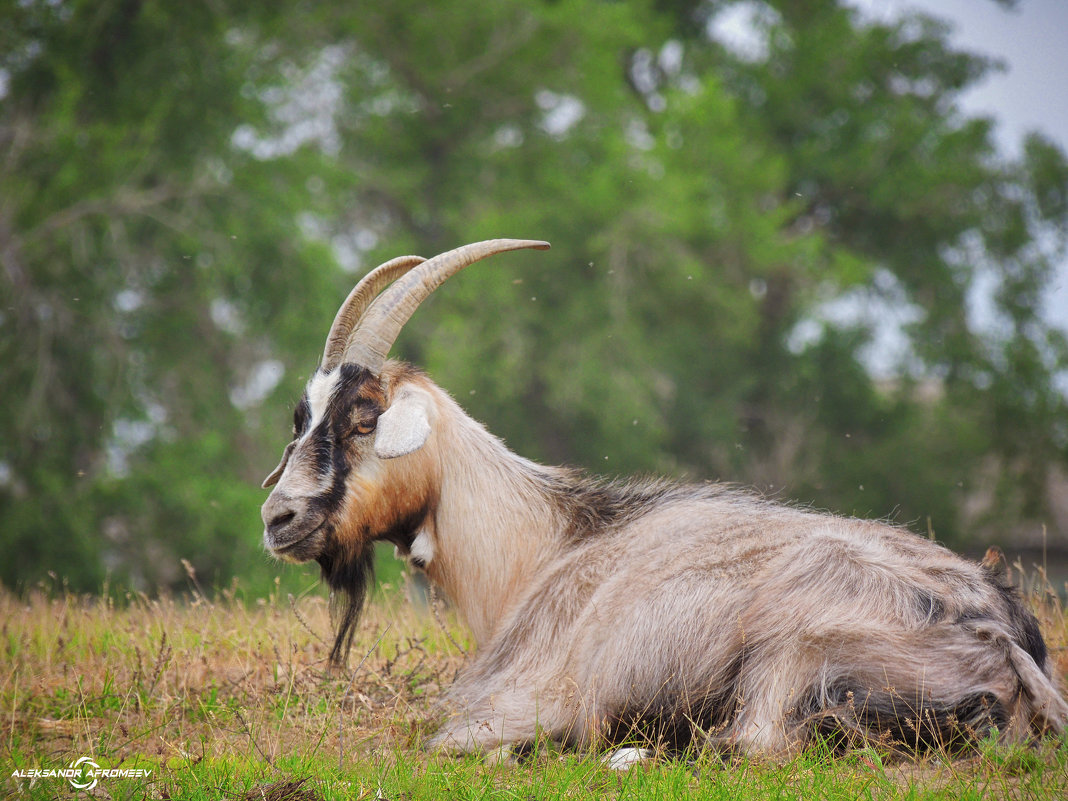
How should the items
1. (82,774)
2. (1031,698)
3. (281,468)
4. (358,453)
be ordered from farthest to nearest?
(281,468)
(358,453)
(82,774)
(1031,698)

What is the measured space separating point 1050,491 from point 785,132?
36.7ft

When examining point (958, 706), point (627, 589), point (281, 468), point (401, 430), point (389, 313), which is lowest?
point (958, 706)

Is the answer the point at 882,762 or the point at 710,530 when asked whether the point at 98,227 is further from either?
the point at 882,762

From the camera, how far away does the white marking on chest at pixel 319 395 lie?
508cm

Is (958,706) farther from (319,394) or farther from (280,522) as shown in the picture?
(319,394)

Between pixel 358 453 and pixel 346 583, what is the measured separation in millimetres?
695

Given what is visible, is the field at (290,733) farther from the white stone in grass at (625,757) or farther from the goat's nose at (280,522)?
the goat's nose at (280,522)

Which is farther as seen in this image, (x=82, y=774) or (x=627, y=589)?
(x=627, y=589)

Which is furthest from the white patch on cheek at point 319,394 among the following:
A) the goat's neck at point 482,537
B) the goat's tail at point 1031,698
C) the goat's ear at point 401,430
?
the goat's tail at point 1031,698

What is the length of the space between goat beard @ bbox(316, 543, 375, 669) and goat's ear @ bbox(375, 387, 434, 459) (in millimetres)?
549

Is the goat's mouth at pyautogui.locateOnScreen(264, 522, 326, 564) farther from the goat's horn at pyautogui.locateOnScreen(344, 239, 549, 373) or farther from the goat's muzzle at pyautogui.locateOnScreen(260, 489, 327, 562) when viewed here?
the goat's horn at pyautogui.locateOnScreen(344, 239, 549, 373)

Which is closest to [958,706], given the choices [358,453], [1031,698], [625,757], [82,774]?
[1031,698]

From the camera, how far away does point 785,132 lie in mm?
28484

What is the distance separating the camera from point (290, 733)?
15.7ft
